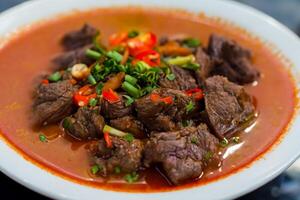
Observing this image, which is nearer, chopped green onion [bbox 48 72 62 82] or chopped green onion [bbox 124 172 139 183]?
chopped green onion [bbox 124 172 139 183]

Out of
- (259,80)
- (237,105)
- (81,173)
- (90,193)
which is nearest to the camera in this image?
(90,193)

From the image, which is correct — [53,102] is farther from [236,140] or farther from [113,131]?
[236,140]

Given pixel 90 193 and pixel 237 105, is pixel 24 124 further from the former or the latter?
pixel 237 105

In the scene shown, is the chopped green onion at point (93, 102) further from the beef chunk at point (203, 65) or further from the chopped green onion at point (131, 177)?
the beef chunk at point (203, 65)

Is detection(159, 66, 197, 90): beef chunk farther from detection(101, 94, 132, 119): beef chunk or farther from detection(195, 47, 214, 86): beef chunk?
detection(101, 94, 132, 119): beef chunk

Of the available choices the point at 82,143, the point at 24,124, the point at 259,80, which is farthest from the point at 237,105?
the point at 24,124

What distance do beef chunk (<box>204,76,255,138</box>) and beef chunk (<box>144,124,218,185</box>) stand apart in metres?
0.22

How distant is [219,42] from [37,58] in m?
1.52

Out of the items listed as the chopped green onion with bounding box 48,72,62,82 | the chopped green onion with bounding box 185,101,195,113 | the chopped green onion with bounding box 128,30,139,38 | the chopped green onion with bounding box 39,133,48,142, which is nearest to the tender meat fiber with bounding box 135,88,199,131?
the chopped green onion with bounding box 185,101,195,113

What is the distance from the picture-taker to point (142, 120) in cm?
346

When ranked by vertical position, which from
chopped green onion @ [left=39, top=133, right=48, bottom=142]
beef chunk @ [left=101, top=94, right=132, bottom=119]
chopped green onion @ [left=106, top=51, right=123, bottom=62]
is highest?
chopped green onion @ [left=106, top=51, right=123, bottom=62]

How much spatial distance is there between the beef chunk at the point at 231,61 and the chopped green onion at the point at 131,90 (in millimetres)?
860

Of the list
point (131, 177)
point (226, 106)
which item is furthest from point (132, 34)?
point (131, 177)

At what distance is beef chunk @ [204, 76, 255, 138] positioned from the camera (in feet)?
11.8
